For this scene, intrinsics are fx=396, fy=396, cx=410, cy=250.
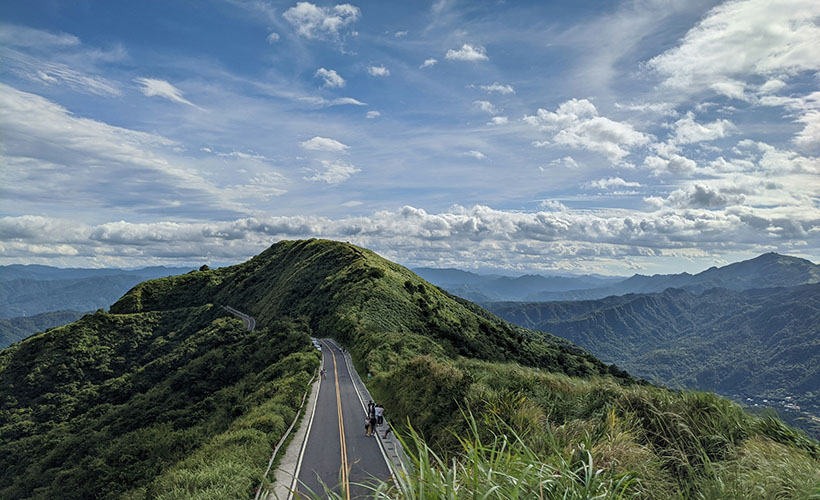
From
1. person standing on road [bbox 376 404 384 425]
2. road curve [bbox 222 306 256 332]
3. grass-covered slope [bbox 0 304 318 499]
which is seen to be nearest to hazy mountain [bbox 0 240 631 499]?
grass-covered slope [bbox 0 304 318 499]

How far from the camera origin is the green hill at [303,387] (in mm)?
6125

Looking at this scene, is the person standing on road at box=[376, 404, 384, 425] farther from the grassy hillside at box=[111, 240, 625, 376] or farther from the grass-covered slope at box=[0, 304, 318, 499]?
the grassy hillside at box=[111, 240, 625, 376]

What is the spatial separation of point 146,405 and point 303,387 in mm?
28556

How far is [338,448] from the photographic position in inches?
829

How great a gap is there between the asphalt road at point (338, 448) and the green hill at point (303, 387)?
206 cm

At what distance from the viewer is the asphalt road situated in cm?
1722

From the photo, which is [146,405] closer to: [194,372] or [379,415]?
[194,372]


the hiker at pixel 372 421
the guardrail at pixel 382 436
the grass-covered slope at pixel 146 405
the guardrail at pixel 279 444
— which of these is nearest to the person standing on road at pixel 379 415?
the guardrail at pixel 382 436

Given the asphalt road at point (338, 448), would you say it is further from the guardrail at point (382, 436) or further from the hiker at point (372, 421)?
the hiker at point (372, 421)

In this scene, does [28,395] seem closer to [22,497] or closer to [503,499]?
[22,497]

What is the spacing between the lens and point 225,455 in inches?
685

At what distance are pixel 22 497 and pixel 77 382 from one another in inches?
1437

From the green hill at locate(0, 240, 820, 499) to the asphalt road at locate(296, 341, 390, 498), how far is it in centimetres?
206

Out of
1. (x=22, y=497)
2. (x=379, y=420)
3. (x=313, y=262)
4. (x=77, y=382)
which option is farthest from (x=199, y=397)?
(x=313, y=262)
